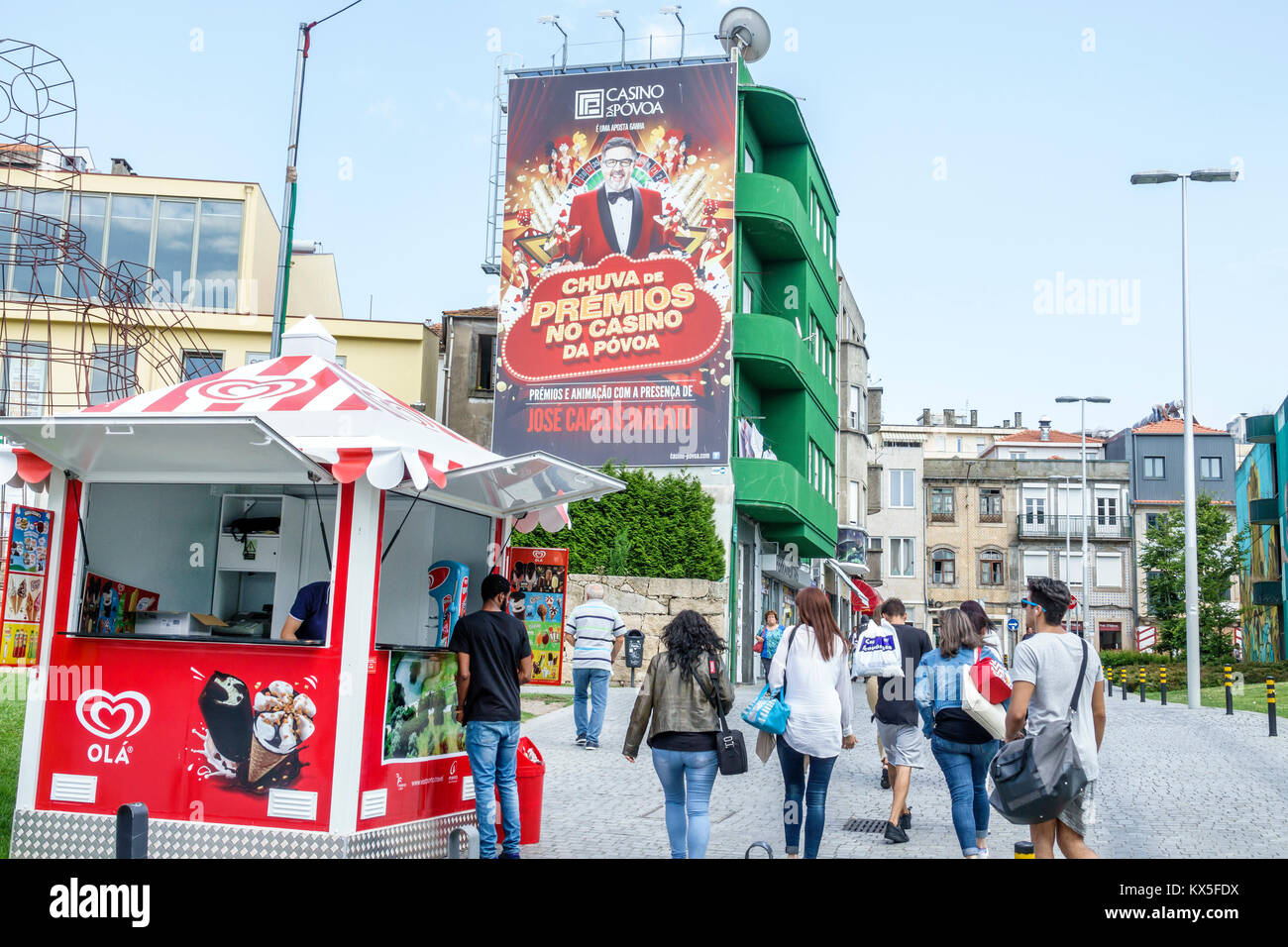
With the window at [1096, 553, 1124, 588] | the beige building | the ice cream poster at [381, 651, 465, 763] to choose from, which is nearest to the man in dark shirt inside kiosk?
the ice cream poster at [381, 651, 465, 763]

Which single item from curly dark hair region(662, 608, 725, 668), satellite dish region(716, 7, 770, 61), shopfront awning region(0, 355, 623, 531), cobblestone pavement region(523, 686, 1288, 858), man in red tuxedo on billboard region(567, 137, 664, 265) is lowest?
cobblestone pavement region(523, 686, 1288, 858)

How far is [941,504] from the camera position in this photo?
235 ft

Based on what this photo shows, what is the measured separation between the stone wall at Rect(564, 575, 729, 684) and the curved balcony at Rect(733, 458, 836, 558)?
3.35m

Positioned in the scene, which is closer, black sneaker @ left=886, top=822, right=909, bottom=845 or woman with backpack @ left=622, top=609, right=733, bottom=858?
woman with backpack @ left=622, top=609, right=733, bottom=858

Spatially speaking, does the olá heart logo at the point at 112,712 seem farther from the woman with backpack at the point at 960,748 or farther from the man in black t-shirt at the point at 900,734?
the man in black t-shirt at the point at 900,734

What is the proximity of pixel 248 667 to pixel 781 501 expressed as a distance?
78.1 ft

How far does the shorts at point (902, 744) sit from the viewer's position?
32.9ft

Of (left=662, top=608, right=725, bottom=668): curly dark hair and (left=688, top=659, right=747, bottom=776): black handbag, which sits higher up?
(left=662, top=608, right=725, bottom=668): curly dark hair

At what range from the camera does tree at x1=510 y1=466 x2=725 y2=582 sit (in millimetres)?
28562

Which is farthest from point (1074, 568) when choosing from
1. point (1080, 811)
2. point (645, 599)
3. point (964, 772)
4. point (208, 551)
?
point (1080, 811)

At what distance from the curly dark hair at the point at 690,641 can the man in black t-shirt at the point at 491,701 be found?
1127 mm

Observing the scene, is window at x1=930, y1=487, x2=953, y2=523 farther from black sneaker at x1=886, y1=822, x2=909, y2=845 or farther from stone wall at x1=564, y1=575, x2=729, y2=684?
black sneaker at x1=886, y1=822, x2=909, y2=845

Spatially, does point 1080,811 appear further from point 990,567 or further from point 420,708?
point 990,567
